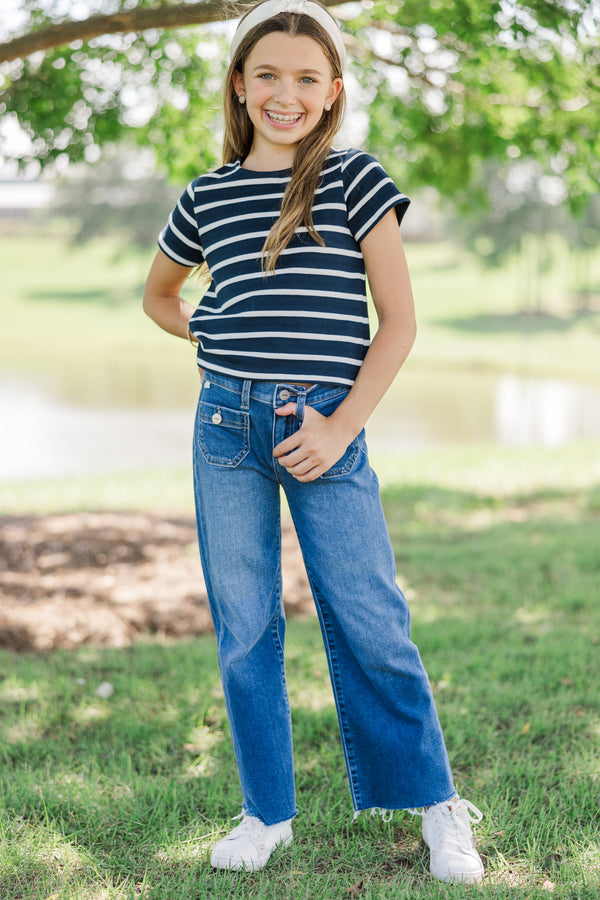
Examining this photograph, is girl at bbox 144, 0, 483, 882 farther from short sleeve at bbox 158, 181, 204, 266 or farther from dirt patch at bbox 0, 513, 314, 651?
dirt patch at bbox 0, 513, 314, 651

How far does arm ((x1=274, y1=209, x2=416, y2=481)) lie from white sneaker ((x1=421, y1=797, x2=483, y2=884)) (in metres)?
0.88

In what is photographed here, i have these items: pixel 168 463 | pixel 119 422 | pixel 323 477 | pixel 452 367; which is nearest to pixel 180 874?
pixel 323 477

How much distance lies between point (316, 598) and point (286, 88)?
115 centimetres

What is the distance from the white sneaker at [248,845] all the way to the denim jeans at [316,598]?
0.03 metres

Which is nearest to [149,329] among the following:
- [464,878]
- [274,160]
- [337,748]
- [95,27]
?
[95,27]

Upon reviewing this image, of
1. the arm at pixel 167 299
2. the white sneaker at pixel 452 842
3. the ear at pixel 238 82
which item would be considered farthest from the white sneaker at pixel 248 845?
the ear at pixel 238 82

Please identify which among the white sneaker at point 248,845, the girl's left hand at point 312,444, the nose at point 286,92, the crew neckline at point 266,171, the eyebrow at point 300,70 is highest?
the eyebrow at point 300,70

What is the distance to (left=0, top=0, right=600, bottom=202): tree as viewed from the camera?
157 inches

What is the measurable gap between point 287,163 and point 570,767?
5.95 feet

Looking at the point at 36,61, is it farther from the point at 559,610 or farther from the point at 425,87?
the point at 559,610

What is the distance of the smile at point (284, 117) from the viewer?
1.98 m

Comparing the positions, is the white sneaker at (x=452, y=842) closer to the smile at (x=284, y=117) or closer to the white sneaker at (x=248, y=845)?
the white sneaker at (x=248, y=845)

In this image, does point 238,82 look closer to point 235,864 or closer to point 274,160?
point 274,160

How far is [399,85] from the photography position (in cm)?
609
